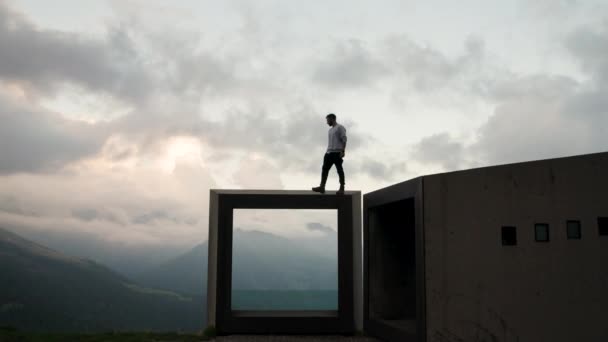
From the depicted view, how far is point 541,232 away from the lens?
33.0ft

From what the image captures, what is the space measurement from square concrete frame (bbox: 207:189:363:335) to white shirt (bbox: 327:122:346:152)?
2309 millimetres

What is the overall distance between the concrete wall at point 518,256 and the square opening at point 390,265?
3.11 metres

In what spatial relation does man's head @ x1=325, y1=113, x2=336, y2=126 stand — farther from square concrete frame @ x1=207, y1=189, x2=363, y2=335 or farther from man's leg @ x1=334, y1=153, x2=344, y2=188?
square concrete frame @ x1=207, y1=189, x2=363, y2=335

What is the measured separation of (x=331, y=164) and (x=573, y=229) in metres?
4.91

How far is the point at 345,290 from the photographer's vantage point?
543 inches

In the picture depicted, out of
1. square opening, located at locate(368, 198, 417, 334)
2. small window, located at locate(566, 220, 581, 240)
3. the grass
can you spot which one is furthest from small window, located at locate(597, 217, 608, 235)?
the grass

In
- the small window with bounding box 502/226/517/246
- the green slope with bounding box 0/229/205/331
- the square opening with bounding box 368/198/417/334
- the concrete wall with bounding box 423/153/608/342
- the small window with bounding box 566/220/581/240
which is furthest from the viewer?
the green slope with bounding box 0/229/205/331

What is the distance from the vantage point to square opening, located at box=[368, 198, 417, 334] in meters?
13.8

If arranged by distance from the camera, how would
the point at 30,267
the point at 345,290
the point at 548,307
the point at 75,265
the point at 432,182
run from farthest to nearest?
the point at 75,265 < the point at 30,267 < the point at 345,290 < the point at 432,182 < the point at 548,307

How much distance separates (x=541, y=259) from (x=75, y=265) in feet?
551

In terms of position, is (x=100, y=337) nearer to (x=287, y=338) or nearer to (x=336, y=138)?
(x=287, y=338)

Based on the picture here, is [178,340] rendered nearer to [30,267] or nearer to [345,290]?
[345,290]

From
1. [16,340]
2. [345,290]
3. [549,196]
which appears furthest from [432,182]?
[16,340]

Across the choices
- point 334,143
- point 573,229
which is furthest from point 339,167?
point 573,229
